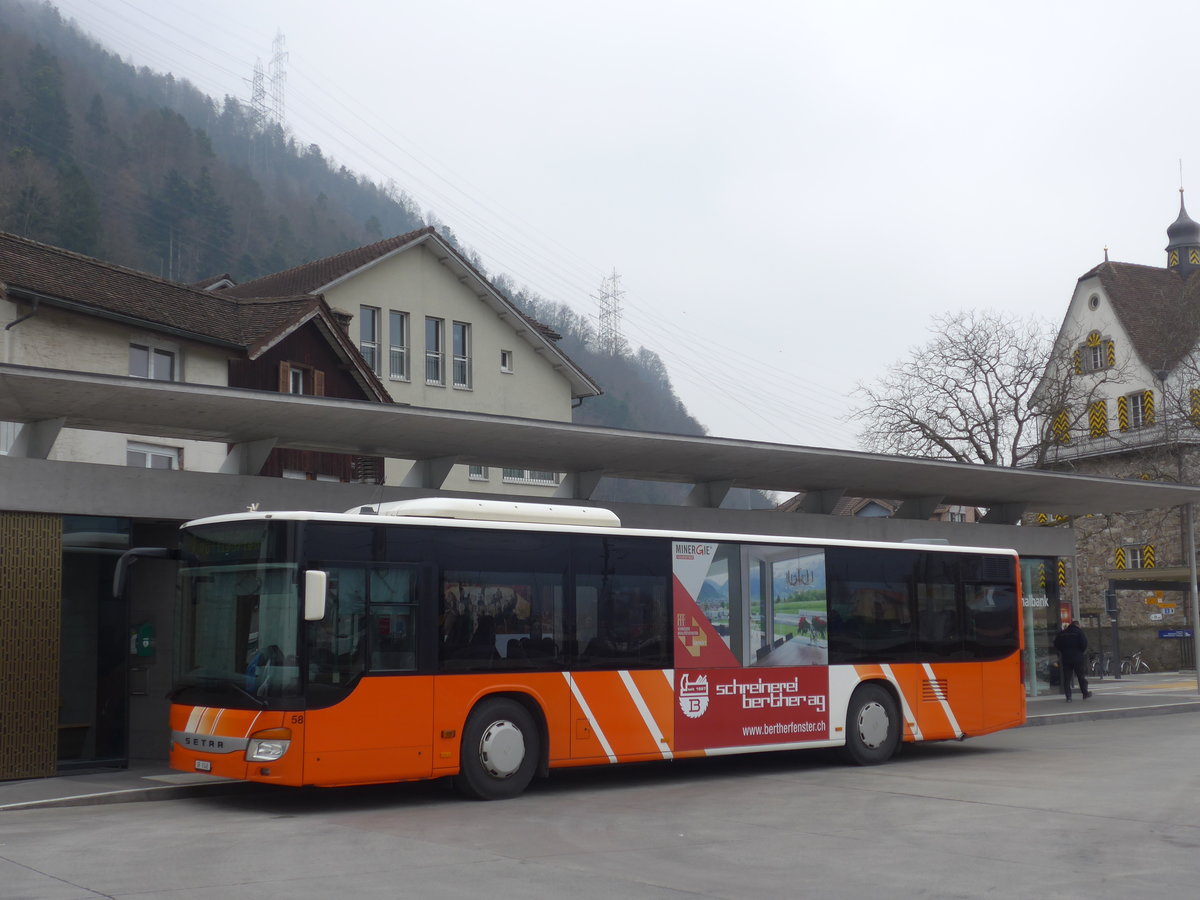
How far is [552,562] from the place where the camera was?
14000 mm

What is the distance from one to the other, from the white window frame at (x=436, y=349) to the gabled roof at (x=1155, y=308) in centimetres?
2925

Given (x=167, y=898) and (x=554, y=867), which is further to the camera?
(x=554, y=867)

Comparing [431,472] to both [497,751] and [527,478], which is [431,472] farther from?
[527,478]

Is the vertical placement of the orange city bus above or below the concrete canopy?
below

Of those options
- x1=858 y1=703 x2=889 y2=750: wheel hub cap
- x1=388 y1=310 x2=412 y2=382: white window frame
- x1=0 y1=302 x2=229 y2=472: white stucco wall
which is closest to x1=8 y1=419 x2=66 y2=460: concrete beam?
x1=858 y1=703 x2=889 y2=750: wheel hub cap

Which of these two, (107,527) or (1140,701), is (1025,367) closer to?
(1140,701)

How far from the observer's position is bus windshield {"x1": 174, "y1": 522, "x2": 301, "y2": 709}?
12.0 metres

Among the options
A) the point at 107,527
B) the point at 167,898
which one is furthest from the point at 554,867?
the point at 107,527

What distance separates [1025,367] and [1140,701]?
2088cm

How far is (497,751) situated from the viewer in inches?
520

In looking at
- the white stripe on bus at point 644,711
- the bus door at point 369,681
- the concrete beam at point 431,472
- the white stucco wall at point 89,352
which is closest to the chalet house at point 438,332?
the white stucco wall at point 89,352

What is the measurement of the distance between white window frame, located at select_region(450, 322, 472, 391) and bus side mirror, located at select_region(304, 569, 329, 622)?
36.3 meters

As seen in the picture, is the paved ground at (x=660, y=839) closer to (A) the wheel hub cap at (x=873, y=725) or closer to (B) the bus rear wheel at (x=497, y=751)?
(B) the bus rear wheel at (x=497, y=751)

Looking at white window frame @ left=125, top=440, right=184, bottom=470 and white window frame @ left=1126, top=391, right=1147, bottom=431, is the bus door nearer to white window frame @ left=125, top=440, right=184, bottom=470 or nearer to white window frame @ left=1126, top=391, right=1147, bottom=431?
white window frame @ left=125, top=440, right=184, bottom=470
